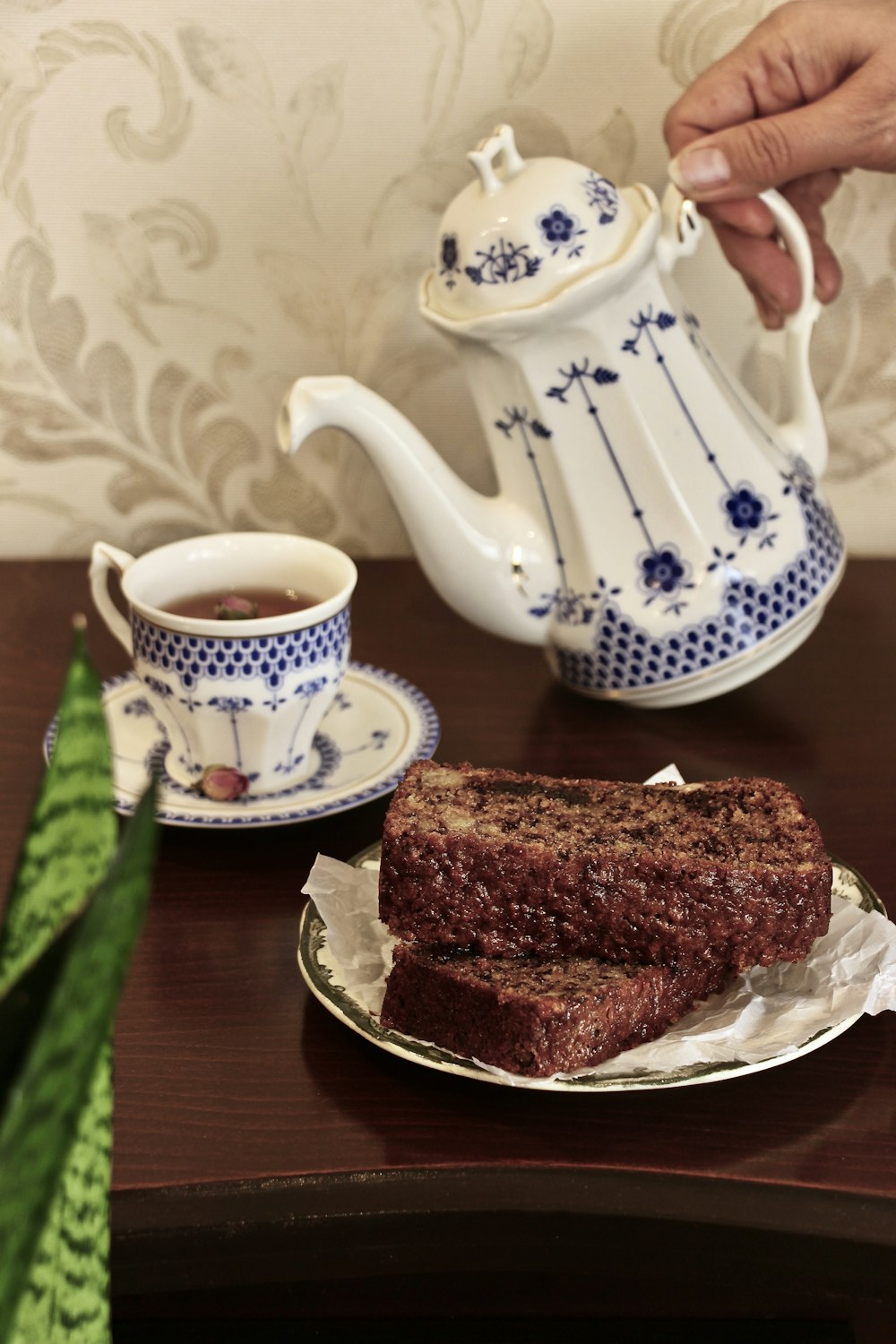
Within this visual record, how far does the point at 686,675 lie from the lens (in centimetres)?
74

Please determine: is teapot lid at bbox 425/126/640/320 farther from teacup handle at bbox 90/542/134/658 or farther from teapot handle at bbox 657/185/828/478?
teacup handle at bbox 90/542/134/658

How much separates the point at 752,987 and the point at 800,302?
464mm

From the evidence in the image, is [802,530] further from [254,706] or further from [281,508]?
[281,508]

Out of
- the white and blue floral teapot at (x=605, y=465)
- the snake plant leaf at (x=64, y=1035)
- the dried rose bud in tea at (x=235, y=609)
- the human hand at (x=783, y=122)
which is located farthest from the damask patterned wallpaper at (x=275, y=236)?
the snake plant leaf at (x=64, y=1035)

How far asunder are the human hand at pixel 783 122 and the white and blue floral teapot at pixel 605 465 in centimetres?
2

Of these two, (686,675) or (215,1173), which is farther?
(686,675)

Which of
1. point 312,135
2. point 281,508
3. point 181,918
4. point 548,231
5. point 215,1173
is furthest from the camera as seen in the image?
point 281,508

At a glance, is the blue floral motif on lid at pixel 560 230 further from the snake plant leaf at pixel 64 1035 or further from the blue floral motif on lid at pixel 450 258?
the snake plant leaf at pixel 64 1035

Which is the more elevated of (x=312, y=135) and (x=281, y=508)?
(x=312, y=135)

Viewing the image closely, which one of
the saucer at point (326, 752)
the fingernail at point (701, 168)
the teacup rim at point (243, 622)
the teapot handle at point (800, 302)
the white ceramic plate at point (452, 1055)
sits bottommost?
the saucer at point (326, 752)

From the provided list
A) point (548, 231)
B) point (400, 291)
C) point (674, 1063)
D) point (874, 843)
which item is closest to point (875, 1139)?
point (674, 1063)

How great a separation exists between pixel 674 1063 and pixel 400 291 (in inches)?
26.1

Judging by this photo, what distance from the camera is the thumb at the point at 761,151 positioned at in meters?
0.73

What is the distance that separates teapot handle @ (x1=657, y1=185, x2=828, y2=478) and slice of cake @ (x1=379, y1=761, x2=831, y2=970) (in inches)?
13.3
